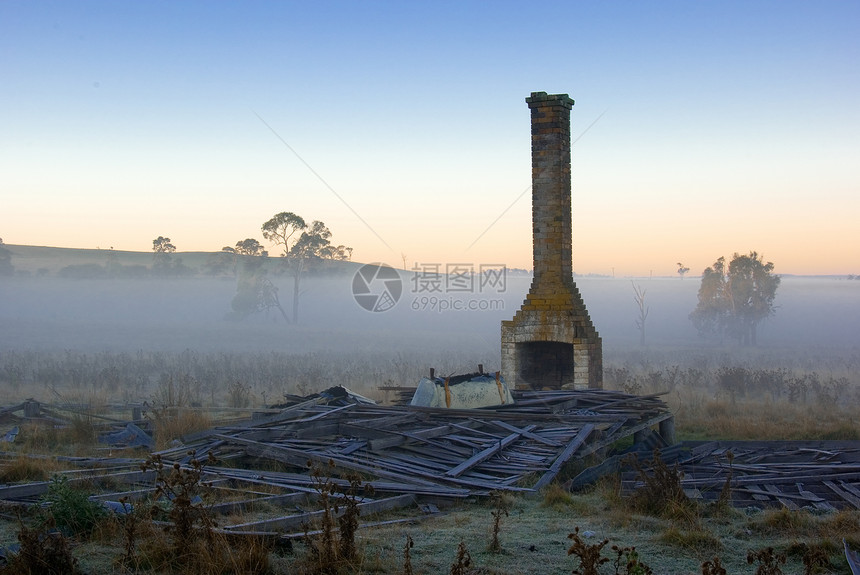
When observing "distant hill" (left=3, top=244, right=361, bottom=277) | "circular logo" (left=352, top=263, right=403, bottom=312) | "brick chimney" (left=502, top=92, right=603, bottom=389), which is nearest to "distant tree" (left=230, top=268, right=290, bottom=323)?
"distant hill" (left=3, top=244, right=361, bottom=277)

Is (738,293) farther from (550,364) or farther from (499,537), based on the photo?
(499,537)

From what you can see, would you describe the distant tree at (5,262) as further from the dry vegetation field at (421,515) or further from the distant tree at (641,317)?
the distant tree at (641,317)

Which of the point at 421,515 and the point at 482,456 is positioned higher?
the point at 482,456

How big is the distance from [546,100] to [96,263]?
73834mm

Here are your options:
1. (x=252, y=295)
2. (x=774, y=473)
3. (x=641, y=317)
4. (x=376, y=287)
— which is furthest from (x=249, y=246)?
(x=774, y=473)

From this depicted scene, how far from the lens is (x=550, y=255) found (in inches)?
565

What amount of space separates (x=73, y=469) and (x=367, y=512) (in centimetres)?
390

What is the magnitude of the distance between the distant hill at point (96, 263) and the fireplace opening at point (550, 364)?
6000 cm

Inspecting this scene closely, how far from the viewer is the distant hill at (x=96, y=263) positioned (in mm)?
76000

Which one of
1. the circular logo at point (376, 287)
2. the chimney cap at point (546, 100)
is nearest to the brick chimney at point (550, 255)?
the chimney cap at point (546, 100)

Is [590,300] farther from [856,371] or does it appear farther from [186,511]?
[186,511]

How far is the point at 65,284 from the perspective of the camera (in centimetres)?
7356

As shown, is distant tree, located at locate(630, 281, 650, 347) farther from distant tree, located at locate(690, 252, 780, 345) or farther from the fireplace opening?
the fireplace opening

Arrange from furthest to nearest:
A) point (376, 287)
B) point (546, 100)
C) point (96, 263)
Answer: point (376, 287), point (96, 263), point (546, 100)
